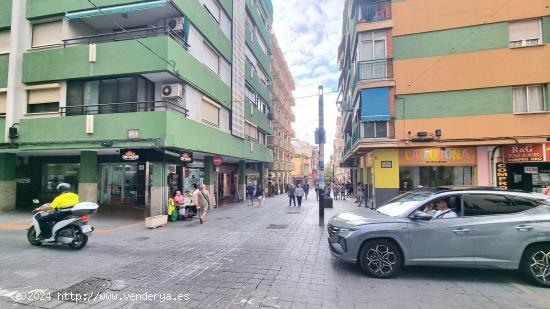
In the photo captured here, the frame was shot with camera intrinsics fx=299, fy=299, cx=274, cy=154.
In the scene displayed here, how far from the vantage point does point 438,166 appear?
16.1 meters

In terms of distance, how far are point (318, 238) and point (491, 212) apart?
4.93 meters

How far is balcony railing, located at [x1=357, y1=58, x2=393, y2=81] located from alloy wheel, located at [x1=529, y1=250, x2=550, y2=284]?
12563 mm

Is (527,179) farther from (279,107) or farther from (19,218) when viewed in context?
(279,107)

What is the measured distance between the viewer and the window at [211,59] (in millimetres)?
17641

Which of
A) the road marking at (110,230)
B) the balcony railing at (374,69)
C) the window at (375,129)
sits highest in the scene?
the balcony railing at (374,69)

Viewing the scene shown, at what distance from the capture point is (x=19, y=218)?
13555 millimetres

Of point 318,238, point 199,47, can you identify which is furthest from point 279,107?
point 318,238

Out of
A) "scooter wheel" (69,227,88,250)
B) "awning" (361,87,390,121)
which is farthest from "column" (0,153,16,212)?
→ "awning" (361,87,390,121)

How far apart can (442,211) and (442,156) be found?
37.1 feet

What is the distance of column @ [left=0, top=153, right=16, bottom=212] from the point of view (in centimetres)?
1541

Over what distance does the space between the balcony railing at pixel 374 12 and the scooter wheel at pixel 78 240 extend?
16516 millimetres

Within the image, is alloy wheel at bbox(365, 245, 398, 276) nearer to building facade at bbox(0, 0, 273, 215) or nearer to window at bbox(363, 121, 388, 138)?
building facade at bbox(0, 0, 273, 215)

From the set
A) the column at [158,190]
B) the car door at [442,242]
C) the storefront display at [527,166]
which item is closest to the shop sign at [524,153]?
Answer: the storefront display at [527,166]

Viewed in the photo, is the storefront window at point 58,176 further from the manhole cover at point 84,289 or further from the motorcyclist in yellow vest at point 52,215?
the manhole cover at point 84,289
